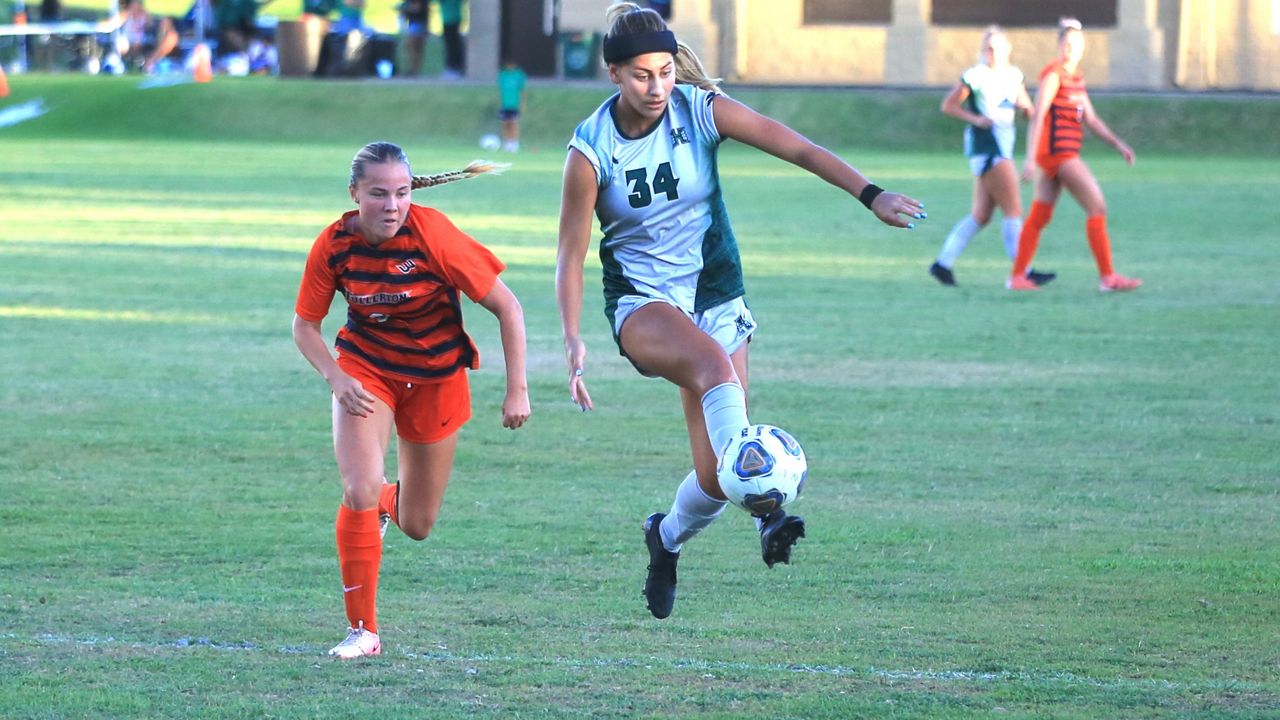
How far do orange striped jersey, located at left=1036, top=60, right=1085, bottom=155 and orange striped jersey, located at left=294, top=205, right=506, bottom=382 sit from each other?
32.3ft

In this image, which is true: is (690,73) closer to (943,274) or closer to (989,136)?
(989,136)

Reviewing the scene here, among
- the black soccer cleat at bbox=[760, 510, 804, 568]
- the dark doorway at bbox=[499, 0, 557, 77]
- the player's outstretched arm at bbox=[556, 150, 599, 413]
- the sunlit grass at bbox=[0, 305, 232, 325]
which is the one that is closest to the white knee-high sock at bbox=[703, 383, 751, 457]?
the black soccer cleat at bbox=[760, 510, 804, 568]

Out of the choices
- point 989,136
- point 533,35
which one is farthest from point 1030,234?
point 533,35

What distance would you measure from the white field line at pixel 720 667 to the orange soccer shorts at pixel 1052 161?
33.1ft

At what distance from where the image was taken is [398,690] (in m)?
5.52

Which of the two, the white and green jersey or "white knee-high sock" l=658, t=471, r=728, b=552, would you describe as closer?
the white and green jersey

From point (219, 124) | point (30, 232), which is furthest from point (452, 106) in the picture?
point (30, 232)

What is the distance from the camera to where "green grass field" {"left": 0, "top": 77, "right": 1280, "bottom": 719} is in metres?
5.62

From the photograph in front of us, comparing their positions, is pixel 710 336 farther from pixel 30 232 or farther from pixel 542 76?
pixel 542 76

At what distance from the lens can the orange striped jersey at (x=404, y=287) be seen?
19.5 ft

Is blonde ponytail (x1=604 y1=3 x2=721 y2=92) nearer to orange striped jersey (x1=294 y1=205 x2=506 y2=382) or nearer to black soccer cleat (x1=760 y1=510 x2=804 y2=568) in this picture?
orange striped jersey (x1=294 y1=205 x2=506 y2=382)

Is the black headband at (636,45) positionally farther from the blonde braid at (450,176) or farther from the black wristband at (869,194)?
the black wristband at (869,194)

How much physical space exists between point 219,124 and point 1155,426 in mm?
32725

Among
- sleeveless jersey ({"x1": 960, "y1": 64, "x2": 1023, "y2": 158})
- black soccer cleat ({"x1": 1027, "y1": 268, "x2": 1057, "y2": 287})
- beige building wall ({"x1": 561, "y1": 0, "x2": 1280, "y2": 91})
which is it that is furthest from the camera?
beige building wall ({"x1": 561, "y1": 0, "x2": 1280, "y2": 91})
